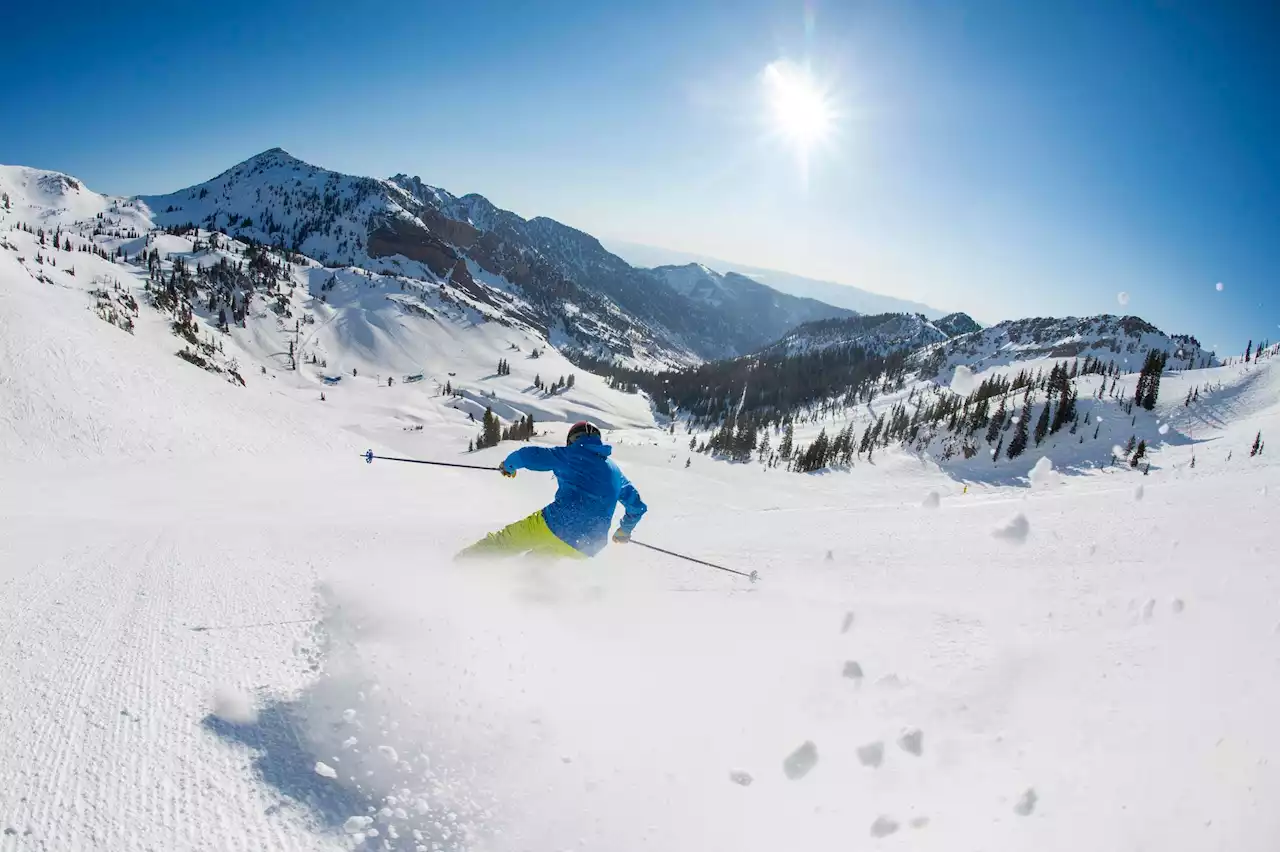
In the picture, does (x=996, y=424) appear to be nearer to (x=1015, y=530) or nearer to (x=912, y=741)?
(x=1015, y=530)

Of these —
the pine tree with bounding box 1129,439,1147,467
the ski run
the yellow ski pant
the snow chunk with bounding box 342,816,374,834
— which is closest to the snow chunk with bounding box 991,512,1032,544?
the ski run

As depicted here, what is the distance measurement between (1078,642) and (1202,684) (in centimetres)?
109

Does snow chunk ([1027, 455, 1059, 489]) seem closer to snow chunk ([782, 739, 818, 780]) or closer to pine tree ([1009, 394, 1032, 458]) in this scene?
pine tree ([1009, 394, 1032, 458])

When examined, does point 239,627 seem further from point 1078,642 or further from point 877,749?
point 1078,642

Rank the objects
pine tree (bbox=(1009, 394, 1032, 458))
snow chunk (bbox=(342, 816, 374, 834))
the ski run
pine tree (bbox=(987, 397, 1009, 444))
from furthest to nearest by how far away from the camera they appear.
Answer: pine tree (bbox=(987, 397, 1009, 444)) < pine tree (bbox=(1009, 394, 1032, 458)) < the ski run < snow chunk (bbox=(342, 816, 374, 834))

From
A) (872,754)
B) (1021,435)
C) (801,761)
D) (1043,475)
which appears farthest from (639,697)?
(1021,435)

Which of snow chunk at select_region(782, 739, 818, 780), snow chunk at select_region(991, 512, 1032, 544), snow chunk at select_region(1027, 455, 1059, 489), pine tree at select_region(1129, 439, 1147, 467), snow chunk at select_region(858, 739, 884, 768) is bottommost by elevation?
snow chunk at select_region(782, 739, 818, 780)

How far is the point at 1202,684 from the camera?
4.15 m

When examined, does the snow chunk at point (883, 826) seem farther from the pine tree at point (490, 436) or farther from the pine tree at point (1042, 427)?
the pine tree at point (1042, 427)

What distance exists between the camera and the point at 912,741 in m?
4.17

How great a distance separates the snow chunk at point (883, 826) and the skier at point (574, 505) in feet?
16.5

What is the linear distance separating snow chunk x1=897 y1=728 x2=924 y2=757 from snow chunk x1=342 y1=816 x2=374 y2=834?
366cm

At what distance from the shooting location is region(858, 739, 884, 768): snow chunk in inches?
157

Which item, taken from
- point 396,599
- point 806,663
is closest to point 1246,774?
point 806,663
